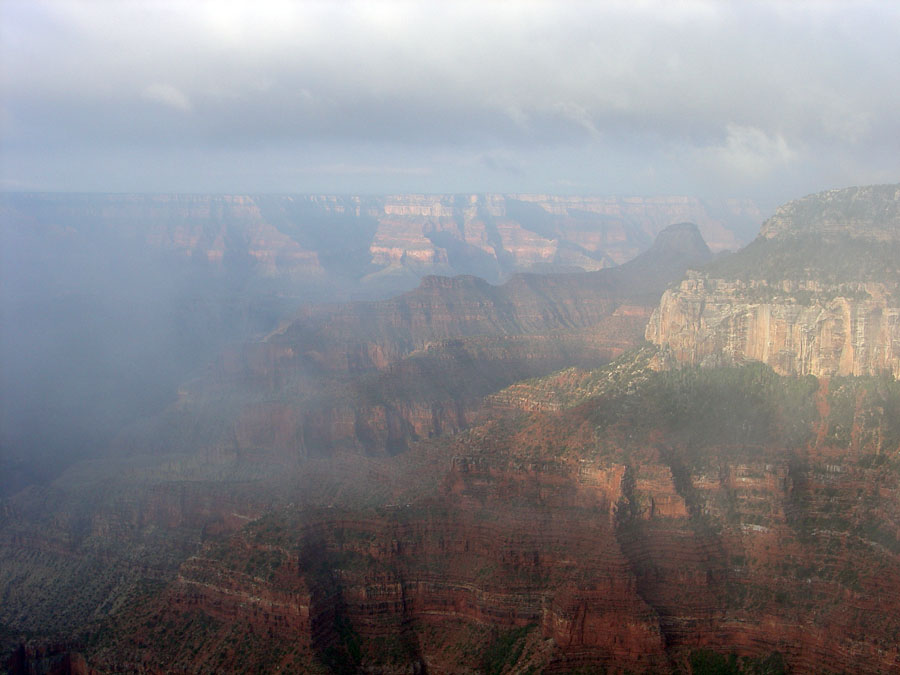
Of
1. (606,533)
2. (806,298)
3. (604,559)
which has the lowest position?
(604,559)

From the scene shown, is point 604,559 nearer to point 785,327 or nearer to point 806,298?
point 785,327

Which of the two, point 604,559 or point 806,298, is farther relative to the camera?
point 806,298

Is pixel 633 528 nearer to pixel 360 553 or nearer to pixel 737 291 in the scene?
pixel 360 553

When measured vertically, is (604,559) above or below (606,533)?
below

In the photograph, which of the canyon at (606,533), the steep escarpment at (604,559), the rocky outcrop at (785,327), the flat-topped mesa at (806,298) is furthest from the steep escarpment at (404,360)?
the steep escarpment at (604,559)

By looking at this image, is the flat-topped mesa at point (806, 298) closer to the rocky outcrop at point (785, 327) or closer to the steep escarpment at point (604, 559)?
the rocky outcrop at point (785, 327)

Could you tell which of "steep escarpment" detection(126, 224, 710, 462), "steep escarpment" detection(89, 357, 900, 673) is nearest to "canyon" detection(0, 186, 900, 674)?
"steep escarpment" detection(89, 357, 900, 673)

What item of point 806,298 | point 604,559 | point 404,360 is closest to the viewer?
point 604,559

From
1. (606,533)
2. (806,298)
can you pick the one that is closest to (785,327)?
(806,298)

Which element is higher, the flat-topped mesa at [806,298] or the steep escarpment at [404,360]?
the flat-topped mesa at [806,298]
